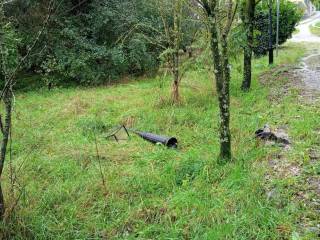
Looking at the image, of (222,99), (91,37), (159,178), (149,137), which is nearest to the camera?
(159,178)

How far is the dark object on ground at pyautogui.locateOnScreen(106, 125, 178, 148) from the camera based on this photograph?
5.14 meters

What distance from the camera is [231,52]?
7789 mm

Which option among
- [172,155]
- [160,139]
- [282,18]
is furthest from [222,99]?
[282,18]

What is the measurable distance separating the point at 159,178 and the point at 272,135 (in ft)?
5.39

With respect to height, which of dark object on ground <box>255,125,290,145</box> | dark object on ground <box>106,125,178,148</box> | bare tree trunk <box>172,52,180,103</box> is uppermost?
bare tree trunk <box>172,52,180,103</box>

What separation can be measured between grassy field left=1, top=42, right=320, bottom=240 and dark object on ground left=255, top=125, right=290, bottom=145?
0.14 meters

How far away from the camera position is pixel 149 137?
550 centimetres

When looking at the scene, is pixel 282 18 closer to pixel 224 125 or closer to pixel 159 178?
pixel 224 125

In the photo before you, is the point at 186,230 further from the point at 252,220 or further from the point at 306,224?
the point at 306,224

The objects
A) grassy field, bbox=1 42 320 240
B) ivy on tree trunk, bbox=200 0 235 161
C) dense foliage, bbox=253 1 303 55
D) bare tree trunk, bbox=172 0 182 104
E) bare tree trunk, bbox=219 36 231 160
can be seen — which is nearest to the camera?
grassy field, bbox=1 42 320 240

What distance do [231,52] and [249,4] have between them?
1.08 m

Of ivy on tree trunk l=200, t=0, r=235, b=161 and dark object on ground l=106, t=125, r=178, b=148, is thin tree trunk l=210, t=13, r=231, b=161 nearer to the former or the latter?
ivy on tree trunk l=200, t=0, r=235, b=161

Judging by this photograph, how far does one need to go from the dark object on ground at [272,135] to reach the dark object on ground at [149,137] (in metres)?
1.14

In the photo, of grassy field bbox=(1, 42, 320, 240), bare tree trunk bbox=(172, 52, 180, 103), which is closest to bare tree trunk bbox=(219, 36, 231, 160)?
grassy field bbox=(1, 42, 320, 240)
